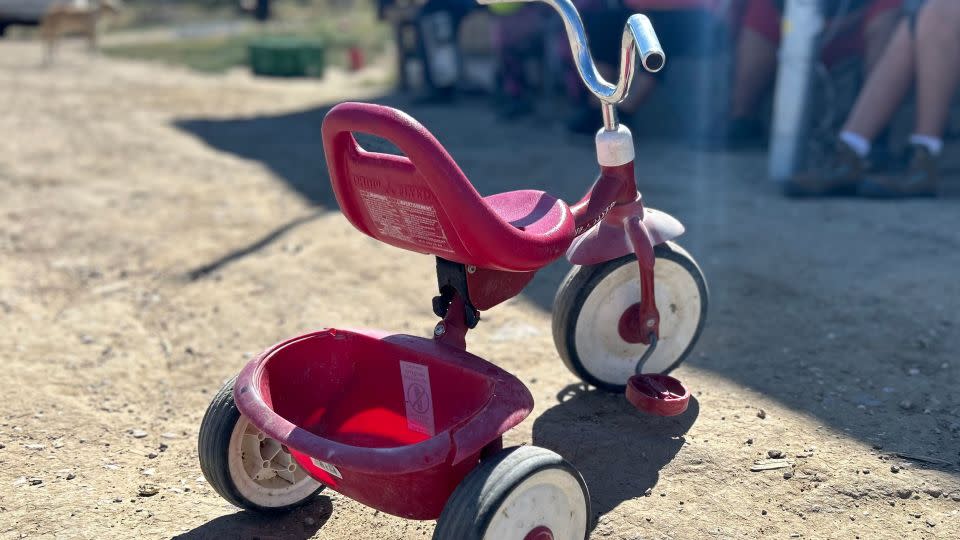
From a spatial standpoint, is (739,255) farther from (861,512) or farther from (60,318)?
(60,318)

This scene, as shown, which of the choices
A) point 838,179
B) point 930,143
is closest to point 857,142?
point 838,179

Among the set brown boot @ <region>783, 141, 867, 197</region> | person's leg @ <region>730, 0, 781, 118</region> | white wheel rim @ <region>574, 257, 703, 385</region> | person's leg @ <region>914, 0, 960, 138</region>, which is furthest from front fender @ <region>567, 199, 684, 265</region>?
person's leg @ <region>730, 0, 781, 118</region>

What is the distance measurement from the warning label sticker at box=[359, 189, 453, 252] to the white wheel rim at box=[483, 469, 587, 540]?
54 centimetres

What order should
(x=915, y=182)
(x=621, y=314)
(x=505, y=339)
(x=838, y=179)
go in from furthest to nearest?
1. (x=838, y=179)
2. (x=915, y=182)
3. (x=505, y=339)
4. (x=621, y=314)

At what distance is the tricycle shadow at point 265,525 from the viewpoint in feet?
7.47

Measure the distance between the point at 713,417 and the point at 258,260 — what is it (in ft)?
7.72

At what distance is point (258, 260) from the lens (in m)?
4.30

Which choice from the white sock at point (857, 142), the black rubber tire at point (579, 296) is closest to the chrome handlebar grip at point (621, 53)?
the black rubber tire at point (579, 296)

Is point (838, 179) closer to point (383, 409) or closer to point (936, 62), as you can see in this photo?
point (936, 62)

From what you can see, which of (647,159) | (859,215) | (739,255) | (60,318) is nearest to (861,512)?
(739,255)

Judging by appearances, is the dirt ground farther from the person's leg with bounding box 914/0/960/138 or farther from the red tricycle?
the person's leg with bounding box 914/0/960/138

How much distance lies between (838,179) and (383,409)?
3458 mm

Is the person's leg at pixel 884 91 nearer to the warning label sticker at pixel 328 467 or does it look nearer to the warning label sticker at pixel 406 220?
the warning label sticker at pixel 406 220

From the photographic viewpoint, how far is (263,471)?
7.52 ft
